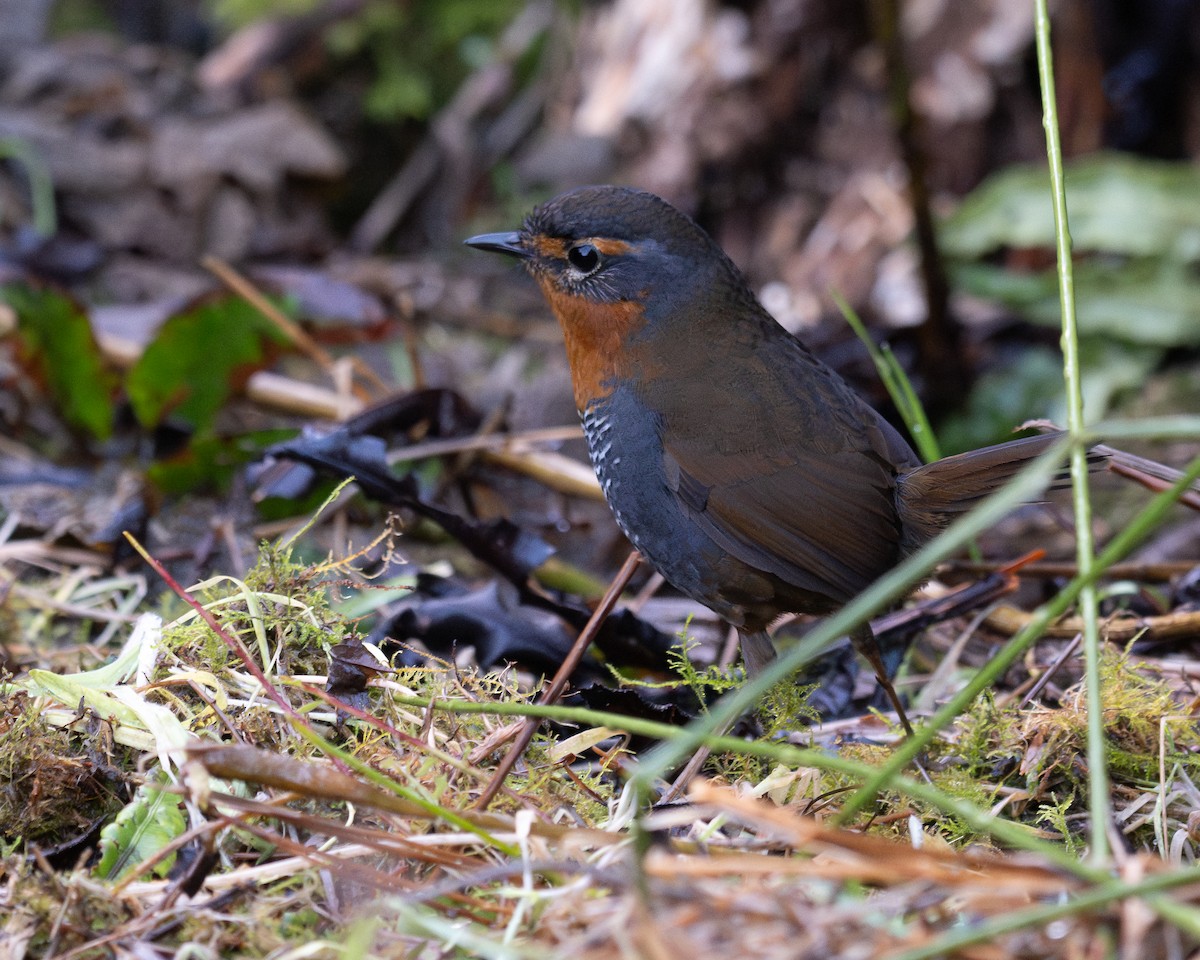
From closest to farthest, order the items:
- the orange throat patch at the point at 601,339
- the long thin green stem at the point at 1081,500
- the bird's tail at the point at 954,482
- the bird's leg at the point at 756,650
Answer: the long thin green stem at the point at 1081,500
the bird's tail at the point at 954,482
the bird's leg at the point at 756,650
the orange throat patch at the point at 601,339

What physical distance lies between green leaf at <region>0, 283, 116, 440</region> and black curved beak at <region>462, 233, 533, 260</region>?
157 cm

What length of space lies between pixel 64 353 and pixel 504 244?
1.79 m

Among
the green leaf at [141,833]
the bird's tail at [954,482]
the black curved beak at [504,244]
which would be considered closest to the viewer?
the green leaf at [141,833]

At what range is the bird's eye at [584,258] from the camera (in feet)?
10.7

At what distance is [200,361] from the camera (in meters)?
4.22

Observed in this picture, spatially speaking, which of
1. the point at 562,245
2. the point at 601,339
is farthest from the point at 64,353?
the point at 601,339

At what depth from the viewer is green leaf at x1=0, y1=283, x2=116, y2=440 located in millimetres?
4148

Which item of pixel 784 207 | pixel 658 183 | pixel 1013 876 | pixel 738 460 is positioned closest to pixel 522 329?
pixel 658 183

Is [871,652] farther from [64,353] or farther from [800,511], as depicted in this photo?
[64,353]

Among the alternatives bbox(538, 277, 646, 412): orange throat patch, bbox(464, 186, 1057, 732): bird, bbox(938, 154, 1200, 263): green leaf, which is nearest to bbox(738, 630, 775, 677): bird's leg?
bbox(464, 186, 1057, 732): bird

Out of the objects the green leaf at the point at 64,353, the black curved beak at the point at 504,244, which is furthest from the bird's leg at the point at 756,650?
the green leaf at the point at 64,353

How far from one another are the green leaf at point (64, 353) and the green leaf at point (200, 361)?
0.43 feet

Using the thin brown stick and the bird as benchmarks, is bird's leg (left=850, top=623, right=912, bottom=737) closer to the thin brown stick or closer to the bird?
the bird

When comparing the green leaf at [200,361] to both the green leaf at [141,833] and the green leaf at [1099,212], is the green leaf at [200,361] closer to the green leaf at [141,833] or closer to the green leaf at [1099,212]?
the green leaf at [141,833]
